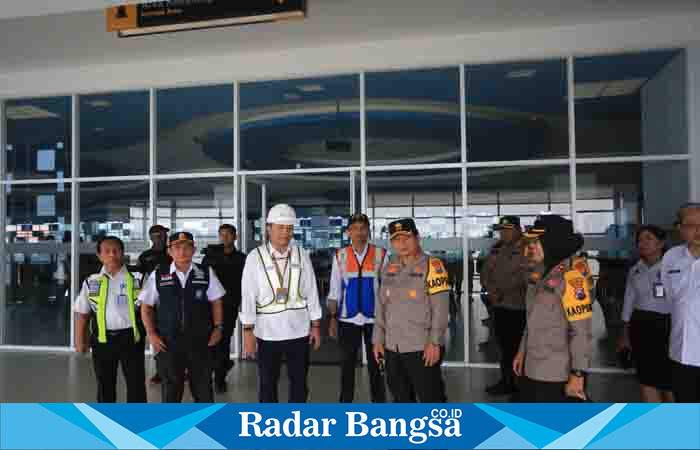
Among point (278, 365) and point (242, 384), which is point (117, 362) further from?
point (242, 384)

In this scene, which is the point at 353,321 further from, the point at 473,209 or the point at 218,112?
the point at 218,112

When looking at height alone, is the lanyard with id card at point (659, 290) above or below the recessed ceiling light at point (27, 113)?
below

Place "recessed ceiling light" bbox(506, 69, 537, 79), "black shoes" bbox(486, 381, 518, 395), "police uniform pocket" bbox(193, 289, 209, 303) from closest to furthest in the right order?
1. "police uniform pocket" bbox(193, 289, 209, 303)
2. "black shoes" bbox(486, 381, 518, 395)
3. "recessed ceiling light" bbox(506, 69, 537, 79)

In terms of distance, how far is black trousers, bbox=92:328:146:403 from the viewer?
3547mm

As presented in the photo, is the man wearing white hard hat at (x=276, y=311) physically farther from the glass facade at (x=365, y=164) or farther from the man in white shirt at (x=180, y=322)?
the glass facade at (x=365, y=164)

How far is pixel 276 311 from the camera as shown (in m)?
3.32

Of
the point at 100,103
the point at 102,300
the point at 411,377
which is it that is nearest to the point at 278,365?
the point at 411,377

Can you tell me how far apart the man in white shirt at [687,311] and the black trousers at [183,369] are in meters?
2.98

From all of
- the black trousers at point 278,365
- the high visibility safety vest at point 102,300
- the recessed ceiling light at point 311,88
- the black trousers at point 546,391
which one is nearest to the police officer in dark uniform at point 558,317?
the black trousers at point 546,391

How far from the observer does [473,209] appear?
5988mm

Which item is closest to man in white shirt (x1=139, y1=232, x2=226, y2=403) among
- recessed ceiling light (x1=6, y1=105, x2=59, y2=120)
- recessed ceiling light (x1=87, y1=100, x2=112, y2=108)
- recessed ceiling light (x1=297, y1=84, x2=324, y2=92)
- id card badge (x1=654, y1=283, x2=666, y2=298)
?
id card badge (x1=654, y1=283, x2=666, y2=298)

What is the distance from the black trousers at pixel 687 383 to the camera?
3.00 m

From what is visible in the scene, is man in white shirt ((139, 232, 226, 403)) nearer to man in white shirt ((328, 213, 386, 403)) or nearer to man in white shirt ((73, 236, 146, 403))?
man in white shirt ((73, 236, 146, 403))

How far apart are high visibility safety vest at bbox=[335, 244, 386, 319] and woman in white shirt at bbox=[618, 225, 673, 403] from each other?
2.03 m
